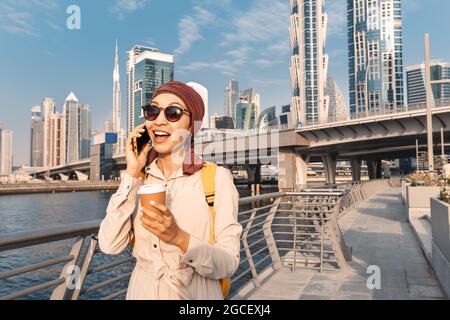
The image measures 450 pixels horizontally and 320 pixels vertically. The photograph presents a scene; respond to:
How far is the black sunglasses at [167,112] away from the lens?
1.84 m

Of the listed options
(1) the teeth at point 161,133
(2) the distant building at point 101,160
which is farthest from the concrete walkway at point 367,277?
(2) the distant building at point 101,160

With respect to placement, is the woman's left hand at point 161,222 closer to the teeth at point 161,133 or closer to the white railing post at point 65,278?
the teeth at point 161,133

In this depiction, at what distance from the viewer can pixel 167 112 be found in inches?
72.3

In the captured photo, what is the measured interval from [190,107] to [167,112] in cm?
13

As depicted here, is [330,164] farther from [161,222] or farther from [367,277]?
[161,222]

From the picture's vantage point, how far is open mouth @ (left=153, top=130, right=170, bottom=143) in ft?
6.08

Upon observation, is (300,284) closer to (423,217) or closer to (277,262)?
(277,262)

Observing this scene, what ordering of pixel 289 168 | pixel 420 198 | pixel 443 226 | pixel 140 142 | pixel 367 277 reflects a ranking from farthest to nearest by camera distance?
pixel 289 168 < pixel 420 198 < pixel 367 277 < pixel 443 226 < pixel 140 142

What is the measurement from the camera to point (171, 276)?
166 centimetres

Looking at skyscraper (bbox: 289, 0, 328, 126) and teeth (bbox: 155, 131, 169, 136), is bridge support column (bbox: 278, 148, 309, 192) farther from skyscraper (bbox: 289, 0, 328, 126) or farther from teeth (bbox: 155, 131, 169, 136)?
skyscraper (bbox: 289, 0, 328, 126)

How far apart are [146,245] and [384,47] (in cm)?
20873

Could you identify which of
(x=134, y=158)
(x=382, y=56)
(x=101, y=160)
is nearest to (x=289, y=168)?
(x=134, y=158)
